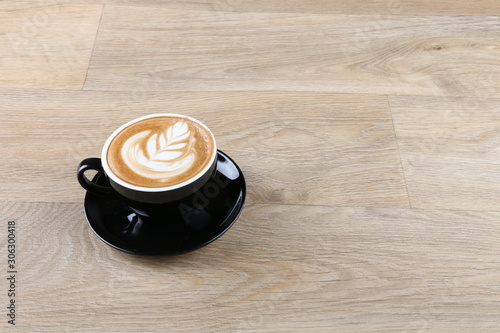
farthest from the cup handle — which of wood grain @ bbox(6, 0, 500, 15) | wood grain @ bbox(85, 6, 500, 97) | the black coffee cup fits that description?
wood grain @ bbox(6, 0, 500, 15)

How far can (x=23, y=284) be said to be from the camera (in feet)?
1.60

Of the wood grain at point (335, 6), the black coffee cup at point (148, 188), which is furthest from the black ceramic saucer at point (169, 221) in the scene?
the wood grain at point (335, 6)

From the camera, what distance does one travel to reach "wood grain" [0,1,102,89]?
727 millimetres

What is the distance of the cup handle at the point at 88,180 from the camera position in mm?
496

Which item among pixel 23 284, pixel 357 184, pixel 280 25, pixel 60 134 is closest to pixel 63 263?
pixel 23 284

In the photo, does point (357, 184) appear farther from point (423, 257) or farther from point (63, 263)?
point (63, 263)

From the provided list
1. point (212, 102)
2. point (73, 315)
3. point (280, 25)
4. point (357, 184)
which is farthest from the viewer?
point (280, 25)

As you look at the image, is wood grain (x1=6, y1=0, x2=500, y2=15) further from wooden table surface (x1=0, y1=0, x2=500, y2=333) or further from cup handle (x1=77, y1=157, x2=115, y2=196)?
cup handle (x1=77, y1=157, x2=115, y2=196)

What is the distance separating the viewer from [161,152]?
0.51m

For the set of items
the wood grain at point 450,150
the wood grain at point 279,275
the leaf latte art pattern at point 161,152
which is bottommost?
the wood grain at point 279,275

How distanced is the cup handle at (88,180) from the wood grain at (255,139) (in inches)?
2.4

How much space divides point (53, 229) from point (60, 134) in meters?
0.15

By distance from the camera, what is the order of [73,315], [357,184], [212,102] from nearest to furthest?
[73,315]
[357,184]
[212,102]

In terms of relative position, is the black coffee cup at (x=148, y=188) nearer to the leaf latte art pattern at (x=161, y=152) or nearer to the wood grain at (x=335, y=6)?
the leaf latte art pattern at (x=161, y=152)
